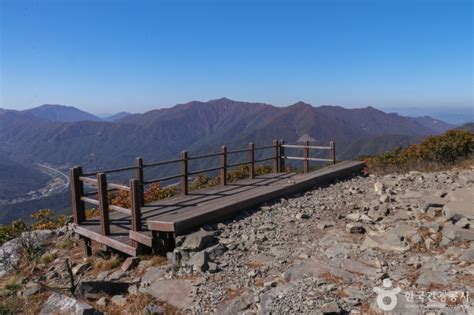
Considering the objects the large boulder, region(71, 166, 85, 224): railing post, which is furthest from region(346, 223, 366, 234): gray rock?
the large boulder

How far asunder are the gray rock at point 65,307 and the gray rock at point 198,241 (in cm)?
223

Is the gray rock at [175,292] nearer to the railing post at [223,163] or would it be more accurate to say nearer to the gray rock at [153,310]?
the gray rock at [153,310]

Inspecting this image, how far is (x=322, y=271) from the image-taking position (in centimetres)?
559

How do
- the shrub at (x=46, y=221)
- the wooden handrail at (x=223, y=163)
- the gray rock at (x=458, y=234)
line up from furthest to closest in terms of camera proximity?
the shrub at (x=46, y=221) → the wooden handrail at (x=223, y=163) → the gray rock at (x=458, y=234)

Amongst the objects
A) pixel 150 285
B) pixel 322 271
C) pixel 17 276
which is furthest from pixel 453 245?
pixel 17 276

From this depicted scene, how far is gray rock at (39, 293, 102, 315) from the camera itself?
4648 mm

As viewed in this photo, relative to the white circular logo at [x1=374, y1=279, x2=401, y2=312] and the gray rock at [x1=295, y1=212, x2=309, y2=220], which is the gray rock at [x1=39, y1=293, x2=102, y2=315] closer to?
the white circular logo at [x1=374, y1=279, x2=401, y2=312]

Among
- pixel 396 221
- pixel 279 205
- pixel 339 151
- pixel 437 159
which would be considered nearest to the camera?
pixel 396 221

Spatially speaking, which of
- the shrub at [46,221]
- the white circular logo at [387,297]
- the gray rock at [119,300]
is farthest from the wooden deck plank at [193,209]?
the shrub at [46,221]

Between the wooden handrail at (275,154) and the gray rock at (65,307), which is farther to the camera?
the wooden handrail at (275,154)

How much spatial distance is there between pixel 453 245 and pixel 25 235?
1006 cm

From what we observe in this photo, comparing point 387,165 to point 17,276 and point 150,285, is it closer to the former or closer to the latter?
point 150,285

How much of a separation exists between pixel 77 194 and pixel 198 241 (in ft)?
11.5

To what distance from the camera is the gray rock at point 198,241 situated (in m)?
6.76
